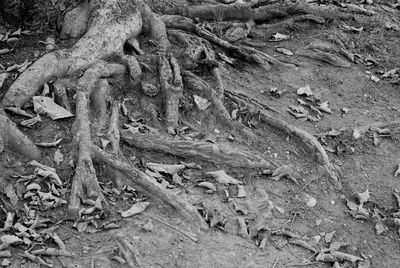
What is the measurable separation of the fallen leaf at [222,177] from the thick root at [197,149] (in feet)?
Result: 0.55

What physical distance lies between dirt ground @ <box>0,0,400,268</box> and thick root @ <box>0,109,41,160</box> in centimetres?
7

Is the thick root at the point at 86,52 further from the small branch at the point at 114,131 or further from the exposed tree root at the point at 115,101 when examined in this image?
the small branch at the point at 114,131

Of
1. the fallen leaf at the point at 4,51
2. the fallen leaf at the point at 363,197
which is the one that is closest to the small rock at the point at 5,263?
the fallen leaf at the point at 4,51

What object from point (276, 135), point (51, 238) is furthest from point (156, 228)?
point (276, 135)

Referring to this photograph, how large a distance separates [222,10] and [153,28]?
1619mm

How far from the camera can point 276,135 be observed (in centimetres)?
698

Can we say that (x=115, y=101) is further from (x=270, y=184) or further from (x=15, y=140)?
(x=270, y=184)

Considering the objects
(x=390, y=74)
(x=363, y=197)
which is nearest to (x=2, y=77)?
(x=363, y=197)

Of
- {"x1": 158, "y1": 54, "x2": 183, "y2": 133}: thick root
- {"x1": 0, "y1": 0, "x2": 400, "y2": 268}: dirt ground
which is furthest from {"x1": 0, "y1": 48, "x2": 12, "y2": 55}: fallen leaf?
{"x1": 158, "y1": 54, "x2": 183, "y2": 133}: thick root

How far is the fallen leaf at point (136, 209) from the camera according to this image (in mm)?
5340

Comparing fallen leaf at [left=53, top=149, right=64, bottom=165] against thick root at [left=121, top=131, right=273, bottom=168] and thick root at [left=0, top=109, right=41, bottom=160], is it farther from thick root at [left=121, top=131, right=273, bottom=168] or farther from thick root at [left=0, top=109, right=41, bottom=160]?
thick root at [left=121, top=131, right=273, bottom=168]

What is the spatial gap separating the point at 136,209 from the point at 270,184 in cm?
152

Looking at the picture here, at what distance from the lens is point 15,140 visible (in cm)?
560

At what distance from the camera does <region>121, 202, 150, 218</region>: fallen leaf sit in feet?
17.5
